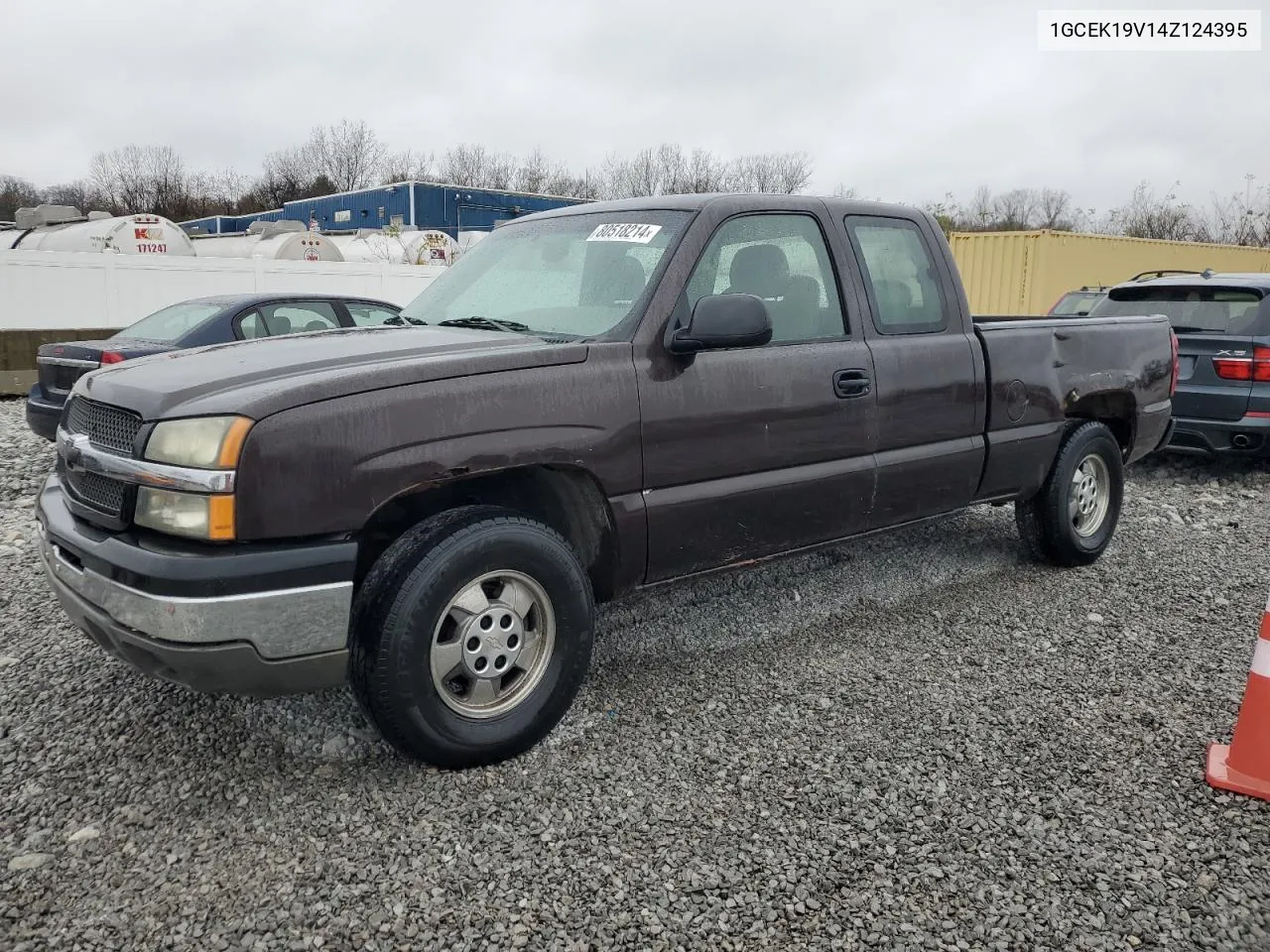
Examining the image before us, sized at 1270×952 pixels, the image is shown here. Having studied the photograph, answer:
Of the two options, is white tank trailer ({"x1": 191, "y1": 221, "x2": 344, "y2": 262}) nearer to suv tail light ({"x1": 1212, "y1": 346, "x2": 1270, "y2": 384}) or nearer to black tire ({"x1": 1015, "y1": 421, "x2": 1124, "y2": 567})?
suv tail light ({"x1": 1212, "y1": 346, "x2": 1270, "y2": 384})

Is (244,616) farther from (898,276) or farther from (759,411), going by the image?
(898,276)

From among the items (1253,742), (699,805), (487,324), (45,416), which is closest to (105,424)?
(487,324)

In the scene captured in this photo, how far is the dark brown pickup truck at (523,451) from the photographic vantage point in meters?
2.72

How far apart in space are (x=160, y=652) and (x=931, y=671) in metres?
2.89

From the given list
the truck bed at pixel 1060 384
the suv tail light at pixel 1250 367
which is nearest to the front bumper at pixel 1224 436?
the suv tail light at pixel 1250 367

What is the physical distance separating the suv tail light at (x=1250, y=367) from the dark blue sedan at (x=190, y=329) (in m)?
6.71

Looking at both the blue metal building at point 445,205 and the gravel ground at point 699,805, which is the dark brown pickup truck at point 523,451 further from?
the blue metal building at point 445,205

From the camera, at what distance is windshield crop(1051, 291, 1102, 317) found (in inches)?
431

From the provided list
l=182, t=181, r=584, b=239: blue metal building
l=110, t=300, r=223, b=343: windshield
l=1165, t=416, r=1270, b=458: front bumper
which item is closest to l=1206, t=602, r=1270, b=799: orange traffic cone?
l=1165, t=416, r=1270, b=458: front bumper

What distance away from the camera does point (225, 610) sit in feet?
8.67

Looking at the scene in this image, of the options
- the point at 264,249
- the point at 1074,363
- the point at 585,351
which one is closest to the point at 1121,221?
the point at 264,249

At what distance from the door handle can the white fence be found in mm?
12493

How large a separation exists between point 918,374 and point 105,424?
125 inches

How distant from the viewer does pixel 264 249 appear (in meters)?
22.5
